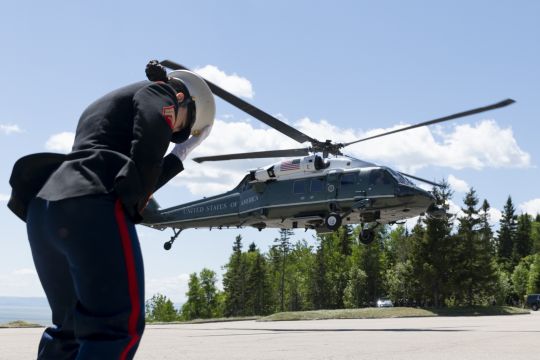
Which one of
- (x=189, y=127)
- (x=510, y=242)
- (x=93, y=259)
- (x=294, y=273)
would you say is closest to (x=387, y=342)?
(x=189, y=127)

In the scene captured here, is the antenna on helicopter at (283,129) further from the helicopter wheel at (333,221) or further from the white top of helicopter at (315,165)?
the helicopter wheel at (333,221)

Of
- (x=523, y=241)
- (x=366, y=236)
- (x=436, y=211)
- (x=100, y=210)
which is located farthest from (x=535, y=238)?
(x=100, y=210)

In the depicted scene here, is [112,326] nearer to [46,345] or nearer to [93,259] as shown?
[93,259]

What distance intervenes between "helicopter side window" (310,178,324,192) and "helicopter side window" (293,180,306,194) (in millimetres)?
332

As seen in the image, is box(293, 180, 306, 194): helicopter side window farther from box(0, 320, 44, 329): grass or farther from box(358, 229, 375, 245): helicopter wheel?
box(0, 320, 44, 329): grass

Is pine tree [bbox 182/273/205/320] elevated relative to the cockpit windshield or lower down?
lower down

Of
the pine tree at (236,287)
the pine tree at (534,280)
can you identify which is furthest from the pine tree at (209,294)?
the pine tree at (534,280)

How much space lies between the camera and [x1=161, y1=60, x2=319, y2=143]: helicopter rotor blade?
1532 centimetres

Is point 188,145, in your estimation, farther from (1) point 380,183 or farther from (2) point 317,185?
(2) point 317,185

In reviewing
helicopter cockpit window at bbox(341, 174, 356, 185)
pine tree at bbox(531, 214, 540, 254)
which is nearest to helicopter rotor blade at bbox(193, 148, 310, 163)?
helicopter cockpit window at bbox(341, 174, 356, 185)

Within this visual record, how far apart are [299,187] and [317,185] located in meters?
0.71

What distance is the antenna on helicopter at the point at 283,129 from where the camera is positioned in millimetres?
15766

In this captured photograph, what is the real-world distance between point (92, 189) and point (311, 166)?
59.9 feet

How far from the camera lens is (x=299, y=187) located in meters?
21.2
